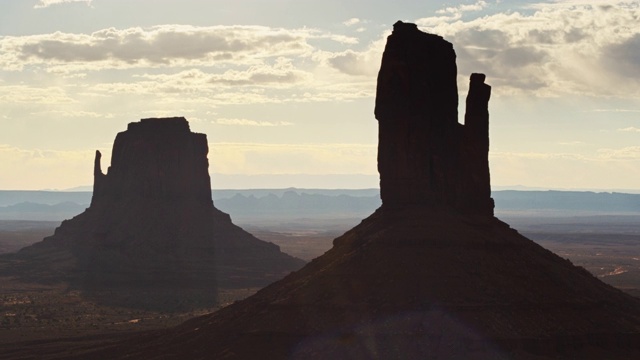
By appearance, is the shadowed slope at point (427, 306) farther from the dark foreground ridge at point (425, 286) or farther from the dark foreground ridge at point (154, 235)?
the dark foreground ridge at point (154, 235)

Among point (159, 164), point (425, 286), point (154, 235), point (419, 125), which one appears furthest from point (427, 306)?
point (159, 164)

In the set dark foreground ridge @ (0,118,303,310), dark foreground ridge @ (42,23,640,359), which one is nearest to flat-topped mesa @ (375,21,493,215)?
dark foreground ridge @ (42,23,640,359)

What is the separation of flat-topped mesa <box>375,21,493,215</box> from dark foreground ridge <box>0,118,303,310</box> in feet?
221

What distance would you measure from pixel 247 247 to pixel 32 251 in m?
33.5

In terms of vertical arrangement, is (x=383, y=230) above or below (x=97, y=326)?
above

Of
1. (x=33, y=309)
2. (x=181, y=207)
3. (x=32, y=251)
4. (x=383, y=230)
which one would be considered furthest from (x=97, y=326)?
(x=32, y=251)

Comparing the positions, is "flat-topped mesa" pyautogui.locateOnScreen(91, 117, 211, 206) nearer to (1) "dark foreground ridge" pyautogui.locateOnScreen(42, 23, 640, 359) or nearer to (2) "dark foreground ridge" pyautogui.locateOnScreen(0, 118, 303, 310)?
(2) "dark foreground ridge" pyautogui.locateOnScreen(0, 118, 303, 310)

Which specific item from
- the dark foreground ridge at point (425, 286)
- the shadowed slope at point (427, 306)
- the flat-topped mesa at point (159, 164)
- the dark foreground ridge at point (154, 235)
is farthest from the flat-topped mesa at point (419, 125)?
the flat-topped mesa at point (159, 164)

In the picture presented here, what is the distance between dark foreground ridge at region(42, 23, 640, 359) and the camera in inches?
2464

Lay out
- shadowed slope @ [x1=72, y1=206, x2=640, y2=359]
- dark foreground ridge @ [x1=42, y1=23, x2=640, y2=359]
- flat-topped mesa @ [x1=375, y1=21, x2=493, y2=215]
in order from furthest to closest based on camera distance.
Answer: flat-topped mesa @ [x1=375, y1=21, x2=493, y2=215]
dark foreground ridge @ [x1=42, y1=23, x2=640, y2=359]
shadowed slope @ [x1=72, y1=206, x2=640, y2=359]

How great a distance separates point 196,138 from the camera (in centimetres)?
16438

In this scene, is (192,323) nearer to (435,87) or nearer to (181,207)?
(435,87)

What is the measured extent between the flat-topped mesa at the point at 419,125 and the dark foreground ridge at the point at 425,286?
9 cm

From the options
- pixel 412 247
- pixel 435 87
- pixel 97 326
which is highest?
pixel 435 87
